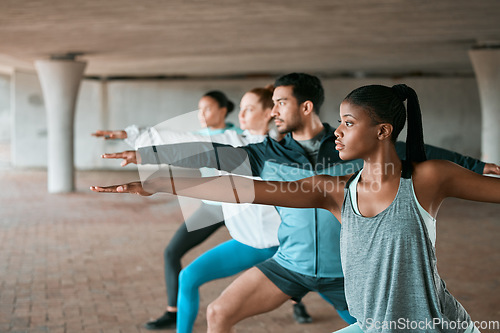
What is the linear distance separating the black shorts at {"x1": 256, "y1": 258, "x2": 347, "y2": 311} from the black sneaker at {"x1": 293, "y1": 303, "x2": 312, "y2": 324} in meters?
2.03

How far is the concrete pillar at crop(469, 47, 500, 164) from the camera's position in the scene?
41.3 ft

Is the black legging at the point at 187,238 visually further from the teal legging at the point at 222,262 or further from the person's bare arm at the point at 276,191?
the person's bare arm at the point at 276,191

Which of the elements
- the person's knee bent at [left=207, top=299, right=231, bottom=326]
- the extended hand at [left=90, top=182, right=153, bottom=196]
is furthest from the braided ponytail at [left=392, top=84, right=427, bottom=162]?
the person's knee bent at [left=207, top=299, right=231, bottom=326]

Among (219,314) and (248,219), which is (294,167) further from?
(219,314)

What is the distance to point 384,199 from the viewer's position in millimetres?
2203

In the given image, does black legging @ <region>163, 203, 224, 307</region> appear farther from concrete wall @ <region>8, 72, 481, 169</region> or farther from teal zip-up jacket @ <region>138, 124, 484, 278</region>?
concrete wall @ <region>8, 72, 481, 169</region>

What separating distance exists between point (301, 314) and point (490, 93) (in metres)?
9.50

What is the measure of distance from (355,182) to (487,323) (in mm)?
3450

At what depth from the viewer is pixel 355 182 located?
2.32 m

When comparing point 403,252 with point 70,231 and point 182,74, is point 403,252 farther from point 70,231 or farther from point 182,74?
point 182,74

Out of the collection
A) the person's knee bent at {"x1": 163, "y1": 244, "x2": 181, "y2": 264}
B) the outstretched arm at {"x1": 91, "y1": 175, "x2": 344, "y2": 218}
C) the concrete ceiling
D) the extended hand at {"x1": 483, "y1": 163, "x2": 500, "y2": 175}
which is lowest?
the person's knee bent at {"x1": 163, "y1": 244, "x2": 181, "y2": 264}

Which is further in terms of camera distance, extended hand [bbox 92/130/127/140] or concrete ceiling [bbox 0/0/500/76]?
concrete ceiling [bbox 0/0/500/76]

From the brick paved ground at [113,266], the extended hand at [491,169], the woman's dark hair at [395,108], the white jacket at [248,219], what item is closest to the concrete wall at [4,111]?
the brick paved ground at [113,266]

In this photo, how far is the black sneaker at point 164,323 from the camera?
16.1ft
